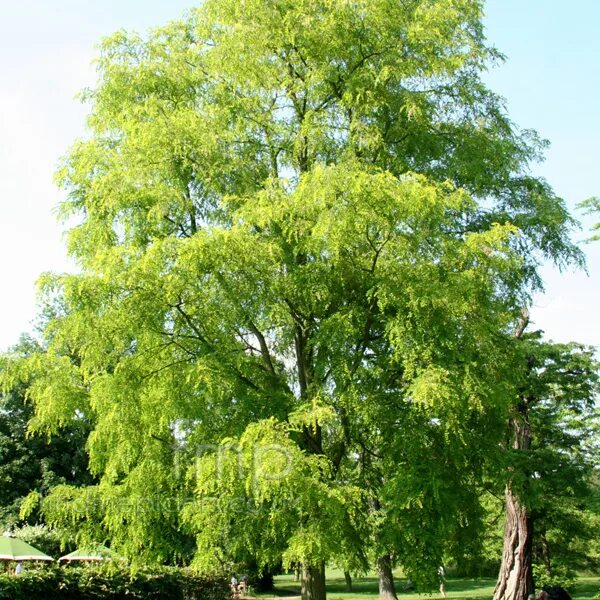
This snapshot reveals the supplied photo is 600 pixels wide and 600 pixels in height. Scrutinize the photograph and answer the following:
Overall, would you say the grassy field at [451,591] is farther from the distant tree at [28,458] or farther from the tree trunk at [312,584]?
the distant tree at [28,458]

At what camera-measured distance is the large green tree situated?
8.45 meters

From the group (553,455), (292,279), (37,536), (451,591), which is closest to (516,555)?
(553,455)

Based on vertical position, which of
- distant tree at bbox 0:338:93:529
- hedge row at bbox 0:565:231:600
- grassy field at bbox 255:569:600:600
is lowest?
grassy field at bbox 255:569:600:600

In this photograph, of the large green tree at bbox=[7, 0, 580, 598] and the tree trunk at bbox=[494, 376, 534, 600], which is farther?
the tree trunk at bbox=[494, 376, 534, 600]

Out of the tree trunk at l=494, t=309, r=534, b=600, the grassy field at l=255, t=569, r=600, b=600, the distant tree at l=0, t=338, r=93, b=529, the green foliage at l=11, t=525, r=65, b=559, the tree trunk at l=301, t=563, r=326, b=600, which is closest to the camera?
the tree trunk at l=301, t=563, r=326, b=600

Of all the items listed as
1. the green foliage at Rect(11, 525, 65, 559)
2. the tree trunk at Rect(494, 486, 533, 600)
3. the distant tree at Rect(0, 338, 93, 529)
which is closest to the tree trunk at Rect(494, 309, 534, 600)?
the tree trunk at Rect(494, 486, 533, 600)

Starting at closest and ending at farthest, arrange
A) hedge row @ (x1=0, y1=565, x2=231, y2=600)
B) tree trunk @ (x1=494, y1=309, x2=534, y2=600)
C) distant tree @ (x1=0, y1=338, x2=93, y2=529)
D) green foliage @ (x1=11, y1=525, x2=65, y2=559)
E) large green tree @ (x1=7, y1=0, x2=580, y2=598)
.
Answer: large green tree @ (x1=7, y1=0, x2=580, y2=598)
hedge row @ (x1=0, y1=565, x2=231, y2=600)
tree trunk @ (x1=494, y1=309, x2=534, y2=600)
green foliage @ (x1=11, y1=525, x2=65, y2=559)
distant tree @ (x1=0, y1=338, x2=93, y2=529)

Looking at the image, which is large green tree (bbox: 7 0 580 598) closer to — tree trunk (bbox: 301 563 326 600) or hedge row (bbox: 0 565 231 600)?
tree trunk (bbox: 301 563 326 600)

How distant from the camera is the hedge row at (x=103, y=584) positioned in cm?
1198

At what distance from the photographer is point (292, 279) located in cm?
935

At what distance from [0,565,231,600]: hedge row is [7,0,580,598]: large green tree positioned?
268 centimetres

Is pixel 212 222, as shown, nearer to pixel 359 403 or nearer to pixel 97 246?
pixel 97 246

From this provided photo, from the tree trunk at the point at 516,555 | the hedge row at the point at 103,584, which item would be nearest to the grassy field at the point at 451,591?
the tree trunk at the point at 516,555

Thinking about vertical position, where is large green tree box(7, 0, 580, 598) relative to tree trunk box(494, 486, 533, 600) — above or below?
above
